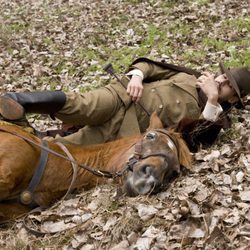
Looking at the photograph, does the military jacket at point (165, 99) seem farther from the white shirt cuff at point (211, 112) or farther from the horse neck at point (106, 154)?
the horse neck at point (106, 154)

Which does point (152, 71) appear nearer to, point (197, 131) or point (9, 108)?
point (197, 131)

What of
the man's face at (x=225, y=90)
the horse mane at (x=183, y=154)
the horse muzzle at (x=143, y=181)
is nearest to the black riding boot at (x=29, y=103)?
the horse mane at (x=183, y=154)

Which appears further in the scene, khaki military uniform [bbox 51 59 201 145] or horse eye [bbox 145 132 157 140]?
khaki military uniform [bbox 51 59 201 145]

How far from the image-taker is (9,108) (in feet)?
17.0

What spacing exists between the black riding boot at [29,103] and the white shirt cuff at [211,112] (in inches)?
66.0

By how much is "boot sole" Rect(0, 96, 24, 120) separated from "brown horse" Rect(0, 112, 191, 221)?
0.57 ft

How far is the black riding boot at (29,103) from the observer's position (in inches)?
204

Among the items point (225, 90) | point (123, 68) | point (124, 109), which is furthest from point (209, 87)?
point (123, 68)

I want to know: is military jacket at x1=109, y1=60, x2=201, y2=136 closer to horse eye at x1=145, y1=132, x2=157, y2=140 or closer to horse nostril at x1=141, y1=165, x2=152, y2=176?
horse eye at x1=145, y1=132, x2=157, y2=140

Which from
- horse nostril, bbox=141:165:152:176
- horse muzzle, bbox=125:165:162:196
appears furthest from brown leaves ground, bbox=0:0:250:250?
horse nostril, bbox=141:165:152:176

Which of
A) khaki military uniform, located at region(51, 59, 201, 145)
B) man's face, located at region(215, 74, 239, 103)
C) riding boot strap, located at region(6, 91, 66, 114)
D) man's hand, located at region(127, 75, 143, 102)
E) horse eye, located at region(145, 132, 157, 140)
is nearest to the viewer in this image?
horse eye, located at region(145, 132, 157, 140)

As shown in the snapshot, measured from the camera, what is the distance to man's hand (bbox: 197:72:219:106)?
5871 millimetres

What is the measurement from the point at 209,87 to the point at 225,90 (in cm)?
34

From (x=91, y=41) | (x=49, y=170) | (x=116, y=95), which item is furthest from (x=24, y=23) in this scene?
(x=49, y=170)
